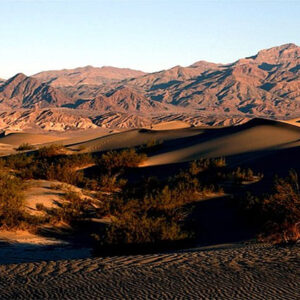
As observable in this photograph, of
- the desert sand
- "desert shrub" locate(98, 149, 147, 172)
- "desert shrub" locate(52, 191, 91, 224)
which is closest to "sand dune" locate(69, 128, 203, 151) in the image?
"desert shrub" locate(98, 149, 147, 172)

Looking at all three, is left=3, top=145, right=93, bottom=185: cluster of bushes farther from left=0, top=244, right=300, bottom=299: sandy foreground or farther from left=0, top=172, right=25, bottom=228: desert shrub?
left=0, top=244, right=300, bottom=299: sandy foreground

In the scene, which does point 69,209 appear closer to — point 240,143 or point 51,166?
point 51,166

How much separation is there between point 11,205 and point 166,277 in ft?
24.4


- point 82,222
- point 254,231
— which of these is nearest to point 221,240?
point 254,231

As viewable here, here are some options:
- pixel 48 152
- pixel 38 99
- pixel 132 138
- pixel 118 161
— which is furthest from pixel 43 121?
pixel 118 161

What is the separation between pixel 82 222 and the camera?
50.6ft

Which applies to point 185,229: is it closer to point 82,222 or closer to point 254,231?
point 254,231

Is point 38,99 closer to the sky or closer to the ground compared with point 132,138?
closer to the sky

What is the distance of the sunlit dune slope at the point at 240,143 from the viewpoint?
31.8 m

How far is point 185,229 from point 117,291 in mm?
6790

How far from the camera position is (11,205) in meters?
14.6

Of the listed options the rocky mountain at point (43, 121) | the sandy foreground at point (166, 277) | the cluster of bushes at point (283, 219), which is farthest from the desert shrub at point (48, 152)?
the rocky mountain at point (43, 121)

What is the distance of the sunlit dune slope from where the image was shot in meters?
Answer: 31.8

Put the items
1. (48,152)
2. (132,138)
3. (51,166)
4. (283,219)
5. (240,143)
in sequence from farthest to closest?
(132,138), (240,143), (48,152), (51,166), (283,219)
